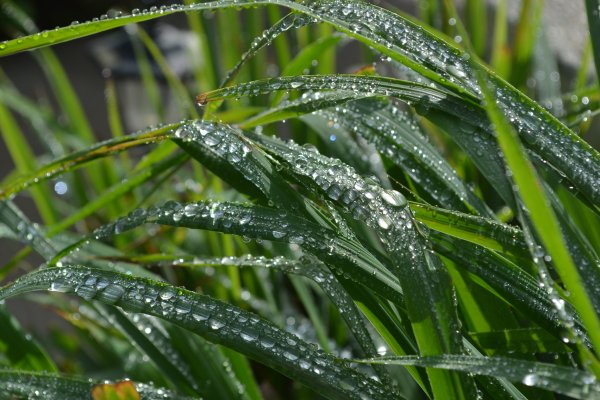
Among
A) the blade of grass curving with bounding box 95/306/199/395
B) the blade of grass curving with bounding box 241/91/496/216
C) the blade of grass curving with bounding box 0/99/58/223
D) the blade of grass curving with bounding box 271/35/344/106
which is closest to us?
the blade of grass curving with bounding box 241/91/496/216

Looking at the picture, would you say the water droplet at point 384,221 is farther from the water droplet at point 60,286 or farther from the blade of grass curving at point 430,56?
the water droplet at point 60,286

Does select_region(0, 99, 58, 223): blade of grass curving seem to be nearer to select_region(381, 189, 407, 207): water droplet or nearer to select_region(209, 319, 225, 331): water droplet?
select_region(209, 319, 225, 331): water droplet

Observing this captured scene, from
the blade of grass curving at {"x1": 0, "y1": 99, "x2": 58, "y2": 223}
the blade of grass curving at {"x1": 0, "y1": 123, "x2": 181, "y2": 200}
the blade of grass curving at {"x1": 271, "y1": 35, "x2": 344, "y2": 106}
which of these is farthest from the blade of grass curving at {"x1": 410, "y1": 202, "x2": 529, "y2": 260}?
the blade of grass curving at {"x1": 0, "y1": 99, "x2": 58, "y2": 223}

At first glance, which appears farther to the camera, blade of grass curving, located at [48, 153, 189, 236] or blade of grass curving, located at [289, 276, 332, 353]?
blade of grass curving, located at [289, 276, 332, 353]

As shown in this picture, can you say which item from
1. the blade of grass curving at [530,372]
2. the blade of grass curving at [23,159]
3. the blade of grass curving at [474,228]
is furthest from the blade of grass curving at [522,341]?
the blade of grass curving at [23,159]

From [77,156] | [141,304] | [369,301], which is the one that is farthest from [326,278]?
[77,156]

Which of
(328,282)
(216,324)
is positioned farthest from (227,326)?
(328,282)
